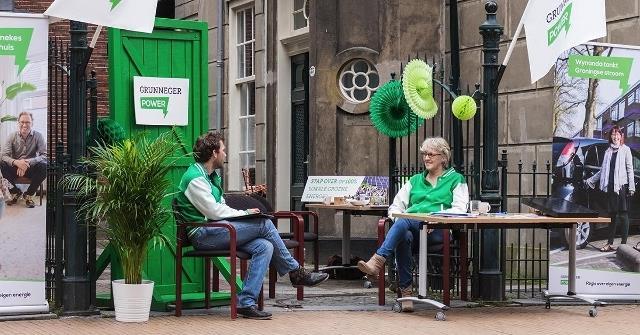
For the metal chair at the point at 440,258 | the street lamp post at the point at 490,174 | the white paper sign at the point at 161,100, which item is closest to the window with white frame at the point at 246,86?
the metal chair at the point at 440,258

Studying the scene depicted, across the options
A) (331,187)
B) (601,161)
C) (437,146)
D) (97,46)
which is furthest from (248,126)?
(601,161)

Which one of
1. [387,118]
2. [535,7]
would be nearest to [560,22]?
[535,7]

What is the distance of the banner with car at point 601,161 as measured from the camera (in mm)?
10047

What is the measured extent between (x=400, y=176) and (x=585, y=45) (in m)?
2.49

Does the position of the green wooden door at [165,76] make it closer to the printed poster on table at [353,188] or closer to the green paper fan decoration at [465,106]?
the green paper fan decoration at [465,106]

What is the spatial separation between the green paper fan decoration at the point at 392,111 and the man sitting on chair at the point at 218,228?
8.39 feet

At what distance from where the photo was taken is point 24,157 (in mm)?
8750

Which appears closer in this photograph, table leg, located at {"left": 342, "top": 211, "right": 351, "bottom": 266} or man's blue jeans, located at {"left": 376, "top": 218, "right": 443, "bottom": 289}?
man's blue jeans, located at {"left": 376, "top": 218, "right": 443, "bottom": 289}

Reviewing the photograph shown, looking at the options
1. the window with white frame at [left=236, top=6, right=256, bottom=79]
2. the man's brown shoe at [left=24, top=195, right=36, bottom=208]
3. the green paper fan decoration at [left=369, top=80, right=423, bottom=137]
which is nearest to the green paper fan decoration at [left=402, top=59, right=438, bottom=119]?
the green paper fan decoration at [left=369, top=80, right=423, bottom=137]

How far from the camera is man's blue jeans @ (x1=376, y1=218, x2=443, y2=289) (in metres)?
9.50

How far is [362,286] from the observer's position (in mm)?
11656

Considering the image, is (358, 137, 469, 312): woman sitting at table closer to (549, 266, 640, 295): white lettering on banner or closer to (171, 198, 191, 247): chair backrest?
(549, 266, 640, 295): white lettering on banner

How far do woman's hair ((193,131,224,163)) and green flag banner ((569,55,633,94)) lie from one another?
10.9 feet

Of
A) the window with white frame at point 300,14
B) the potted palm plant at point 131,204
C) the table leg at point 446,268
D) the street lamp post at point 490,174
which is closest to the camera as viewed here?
the potted palm plant at point 131,204
